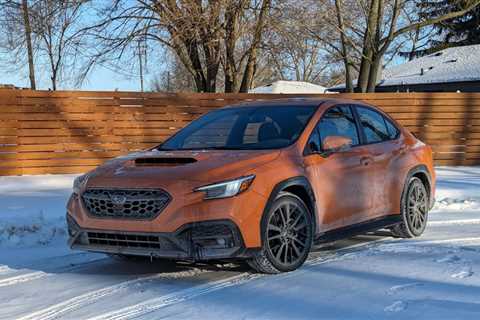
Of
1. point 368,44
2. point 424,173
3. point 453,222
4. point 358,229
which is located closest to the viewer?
point 358,229

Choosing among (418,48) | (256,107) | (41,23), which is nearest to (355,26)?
(41,23)

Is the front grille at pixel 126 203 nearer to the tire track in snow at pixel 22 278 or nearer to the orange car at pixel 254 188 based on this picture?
the orange car at pixel 254 188

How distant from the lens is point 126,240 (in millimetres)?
5301

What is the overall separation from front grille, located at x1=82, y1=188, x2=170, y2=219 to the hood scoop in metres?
0.44

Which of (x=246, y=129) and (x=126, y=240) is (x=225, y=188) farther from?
(x=246, y=129)

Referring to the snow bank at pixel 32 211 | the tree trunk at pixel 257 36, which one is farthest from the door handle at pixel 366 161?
the tree trunk at pixel 257 36

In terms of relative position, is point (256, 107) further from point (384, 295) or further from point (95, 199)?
point (384, 295)

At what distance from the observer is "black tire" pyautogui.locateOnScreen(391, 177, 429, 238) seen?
285 inches

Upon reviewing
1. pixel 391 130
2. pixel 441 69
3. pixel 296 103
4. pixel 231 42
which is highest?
pixel 441 69

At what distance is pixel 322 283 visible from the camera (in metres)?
5.35

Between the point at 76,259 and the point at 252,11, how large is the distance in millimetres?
11848

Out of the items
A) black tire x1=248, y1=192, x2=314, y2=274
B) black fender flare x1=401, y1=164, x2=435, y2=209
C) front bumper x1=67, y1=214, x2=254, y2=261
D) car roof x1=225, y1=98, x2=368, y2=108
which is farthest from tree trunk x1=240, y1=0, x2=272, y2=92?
front bumper x1=67, y1=214, x2=254, y2=261

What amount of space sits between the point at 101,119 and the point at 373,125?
775cm

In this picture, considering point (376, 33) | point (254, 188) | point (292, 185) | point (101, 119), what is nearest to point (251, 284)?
point (254, 188)
